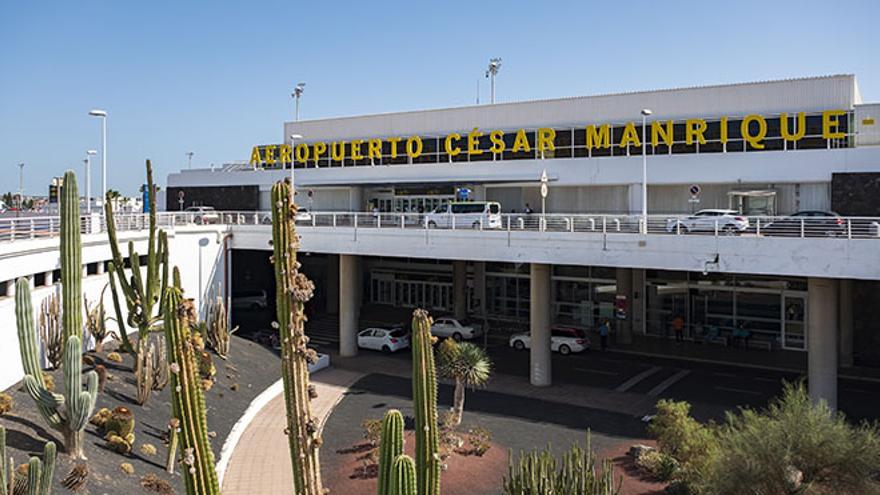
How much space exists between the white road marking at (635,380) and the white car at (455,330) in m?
9.98

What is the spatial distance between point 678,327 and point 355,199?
851 inches

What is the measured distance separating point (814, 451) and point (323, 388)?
17672 mm

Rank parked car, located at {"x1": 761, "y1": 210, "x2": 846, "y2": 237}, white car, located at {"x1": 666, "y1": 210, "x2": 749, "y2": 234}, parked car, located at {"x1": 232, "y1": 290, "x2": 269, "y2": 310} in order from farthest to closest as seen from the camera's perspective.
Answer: parked car, located at {"x1": 232, "y1": 290, "x2": 269, "y2": 310}, white car, located at {"x1": 666, "y1": 210, "x2": 749, "y2": 234}, parked car, located at {"x1": 761, "y1": 210, "x2": 846, "y2": 237}

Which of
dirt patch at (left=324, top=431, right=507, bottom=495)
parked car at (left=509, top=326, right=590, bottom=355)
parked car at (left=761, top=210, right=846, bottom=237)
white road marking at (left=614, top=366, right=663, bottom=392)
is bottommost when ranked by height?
dirt patch at (left=324, top=431, right=507, bottom=495)

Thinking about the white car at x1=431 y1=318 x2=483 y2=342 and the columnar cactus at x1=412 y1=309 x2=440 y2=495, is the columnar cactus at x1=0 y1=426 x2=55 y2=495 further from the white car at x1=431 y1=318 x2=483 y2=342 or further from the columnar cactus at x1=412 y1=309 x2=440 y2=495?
the white car at x1=431 y1=318 x2=483 y2=342

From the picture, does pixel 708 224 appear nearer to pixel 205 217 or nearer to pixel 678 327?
pixel 678 327

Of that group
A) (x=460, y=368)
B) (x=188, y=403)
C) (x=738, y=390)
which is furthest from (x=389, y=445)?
(x=738, y=390)

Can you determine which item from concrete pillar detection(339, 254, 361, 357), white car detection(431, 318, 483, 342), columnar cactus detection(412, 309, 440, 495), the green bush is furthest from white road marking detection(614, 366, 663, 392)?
columnar cactus detection(412, 309, 440, 495)

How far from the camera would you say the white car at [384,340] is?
34719 mm

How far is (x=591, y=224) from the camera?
27.2 m

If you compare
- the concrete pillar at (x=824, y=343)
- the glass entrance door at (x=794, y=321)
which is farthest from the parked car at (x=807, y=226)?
the glass entrance door at (x=794, y=321)

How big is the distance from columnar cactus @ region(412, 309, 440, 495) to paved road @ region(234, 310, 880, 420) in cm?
1541

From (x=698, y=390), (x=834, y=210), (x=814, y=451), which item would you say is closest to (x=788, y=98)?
(x=834, y=210)

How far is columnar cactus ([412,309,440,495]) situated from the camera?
10984 mm
